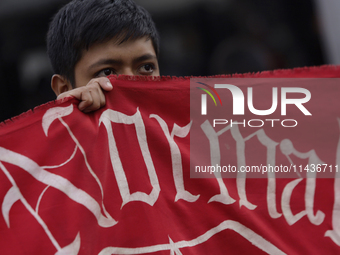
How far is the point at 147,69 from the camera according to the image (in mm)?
1245

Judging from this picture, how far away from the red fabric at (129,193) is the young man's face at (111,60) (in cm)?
16

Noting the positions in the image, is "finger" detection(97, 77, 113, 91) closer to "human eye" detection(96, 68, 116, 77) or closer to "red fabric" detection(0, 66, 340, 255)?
"red fabric" detection(0, 66, 340, 255)

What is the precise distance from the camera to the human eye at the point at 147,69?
1.22 metres

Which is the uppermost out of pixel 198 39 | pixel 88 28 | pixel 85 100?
pixel 198 39

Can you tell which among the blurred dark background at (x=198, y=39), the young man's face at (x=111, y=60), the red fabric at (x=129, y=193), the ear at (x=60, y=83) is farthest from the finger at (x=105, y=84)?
the blurred dark background at (x=198, y=39)

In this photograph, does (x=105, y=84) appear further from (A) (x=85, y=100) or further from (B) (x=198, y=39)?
(B) (x=198, y=39)

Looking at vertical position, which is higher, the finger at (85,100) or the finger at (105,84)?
Result: the finger at (105,84)

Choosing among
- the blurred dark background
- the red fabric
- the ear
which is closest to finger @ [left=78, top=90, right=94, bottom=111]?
the red fabric

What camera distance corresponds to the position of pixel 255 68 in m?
3.08

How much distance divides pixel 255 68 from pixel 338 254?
235 centimetres

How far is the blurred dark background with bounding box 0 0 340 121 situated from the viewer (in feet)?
9.75

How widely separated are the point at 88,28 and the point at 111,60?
15 cm

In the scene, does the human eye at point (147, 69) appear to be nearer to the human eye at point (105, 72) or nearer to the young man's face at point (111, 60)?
the young man's face at point (111, 60)

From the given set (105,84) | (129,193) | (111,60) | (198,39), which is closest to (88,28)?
(111,60)
